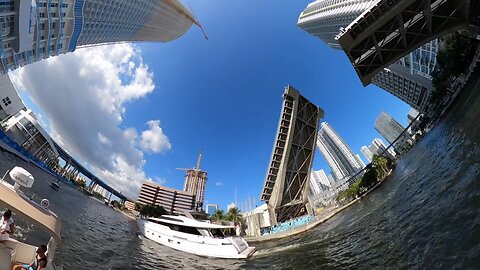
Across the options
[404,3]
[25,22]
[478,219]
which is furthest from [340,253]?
[25,22]

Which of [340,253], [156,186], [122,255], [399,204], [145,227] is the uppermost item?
[156,186]

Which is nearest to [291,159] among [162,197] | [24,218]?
[24,218]

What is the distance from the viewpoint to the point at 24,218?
8414 mm

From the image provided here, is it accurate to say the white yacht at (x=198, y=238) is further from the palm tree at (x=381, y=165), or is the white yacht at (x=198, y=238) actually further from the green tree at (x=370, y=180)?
the palm tree at (x=381, y=165)

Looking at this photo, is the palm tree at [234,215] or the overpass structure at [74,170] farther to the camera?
the overpass structure at [74,170]

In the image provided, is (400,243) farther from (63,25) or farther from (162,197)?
(162,197)

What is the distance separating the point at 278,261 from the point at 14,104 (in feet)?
445

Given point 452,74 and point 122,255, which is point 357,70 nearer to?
point 122,255

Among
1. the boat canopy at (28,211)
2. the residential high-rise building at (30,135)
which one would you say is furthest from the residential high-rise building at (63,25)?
the boat canopy at (28,211)

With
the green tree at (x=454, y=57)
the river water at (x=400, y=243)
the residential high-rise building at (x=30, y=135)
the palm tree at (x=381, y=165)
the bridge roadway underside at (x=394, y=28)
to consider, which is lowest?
the river water at (x=400, y=243)

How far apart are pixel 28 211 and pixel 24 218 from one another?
32 centimetres

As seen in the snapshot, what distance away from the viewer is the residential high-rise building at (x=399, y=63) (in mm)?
93438

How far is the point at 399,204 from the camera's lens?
74.4 ft

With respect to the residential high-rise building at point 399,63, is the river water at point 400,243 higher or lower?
lower
